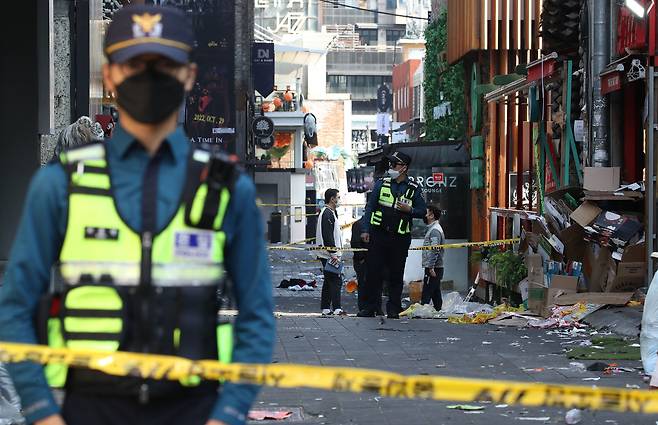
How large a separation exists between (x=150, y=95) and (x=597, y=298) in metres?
12.5

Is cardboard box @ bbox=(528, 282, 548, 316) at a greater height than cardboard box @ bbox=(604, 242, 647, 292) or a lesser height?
lesser

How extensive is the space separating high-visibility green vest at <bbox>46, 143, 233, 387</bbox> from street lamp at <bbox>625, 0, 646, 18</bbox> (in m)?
12.3

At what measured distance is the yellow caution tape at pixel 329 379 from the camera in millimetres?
3404

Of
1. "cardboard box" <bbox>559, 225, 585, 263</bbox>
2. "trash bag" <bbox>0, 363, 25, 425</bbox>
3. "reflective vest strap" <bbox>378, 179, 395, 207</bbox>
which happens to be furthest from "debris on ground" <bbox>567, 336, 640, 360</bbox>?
"trash bag" <bbox>0, 363, 25, 425</bbox>

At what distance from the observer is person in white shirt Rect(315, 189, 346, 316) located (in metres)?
18.9

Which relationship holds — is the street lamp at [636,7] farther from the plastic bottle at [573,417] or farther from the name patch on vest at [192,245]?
the name patch on vest at [192,245]

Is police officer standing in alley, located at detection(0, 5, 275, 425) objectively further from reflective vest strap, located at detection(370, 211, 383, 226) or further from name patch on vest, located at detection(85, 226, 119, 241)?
reflective vest strap, located at detection(370, 211, 383, 226)

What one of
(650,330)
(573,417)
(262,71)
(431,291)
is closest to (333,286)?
(431,291)

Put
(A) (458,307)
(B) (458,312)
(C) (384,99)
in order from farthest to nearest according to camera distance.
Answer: (C) (384,99), (A) (458,307), (B) (458,312)

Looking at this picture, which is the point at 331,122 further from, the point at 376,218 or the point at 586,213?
the point at 586,213

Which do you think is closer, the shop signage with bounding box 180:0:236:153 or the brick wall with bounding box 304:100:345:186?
the shop signage with bounding box 180:0:236:153

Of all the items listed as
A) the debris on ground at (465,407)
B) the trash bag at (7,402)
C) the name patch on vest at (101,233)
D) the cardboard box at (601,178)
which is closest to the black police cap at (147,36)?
the name patch on vest at (101,233)

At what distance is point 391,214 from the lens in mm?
16234

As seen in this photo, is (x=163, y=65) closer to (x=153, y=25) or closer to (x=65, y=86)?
(x=153, y=25)
